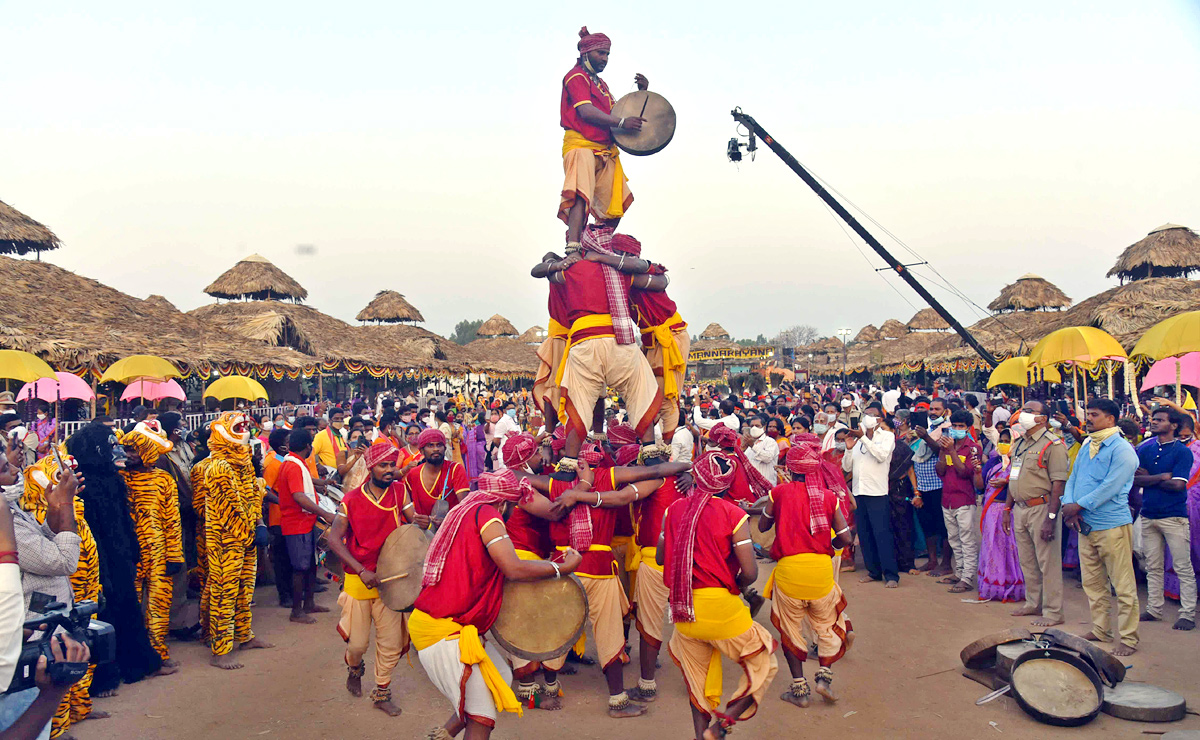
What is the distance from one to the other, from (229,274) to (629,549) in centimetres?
2506

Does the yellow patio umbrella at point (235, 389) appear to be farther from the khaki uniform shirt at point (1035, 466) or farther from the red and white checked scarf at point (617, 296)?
the khaki uniform shirt at point (1035, 466)

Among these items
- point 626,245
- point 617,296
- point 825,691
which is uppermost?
point 626,245

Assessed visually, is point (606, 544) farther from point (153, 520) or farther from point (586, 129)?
point (153, 520)

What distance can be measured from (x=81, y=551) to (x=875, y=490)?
7254 mm

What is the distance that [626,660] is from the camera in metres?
5.78

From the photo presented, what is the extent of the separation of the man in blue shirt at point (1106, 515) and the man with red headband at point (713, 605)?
131 inches

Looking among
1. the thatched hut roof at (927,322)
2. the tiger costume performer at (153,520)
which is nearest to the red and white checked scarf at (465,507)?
the tiger costume performer at (153,520)

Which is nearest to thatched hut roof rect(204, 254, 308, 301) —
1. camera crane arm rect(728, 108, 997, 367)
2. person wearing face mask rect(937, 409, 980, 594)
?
camera crane arm rect(728, 108, 997, 367)

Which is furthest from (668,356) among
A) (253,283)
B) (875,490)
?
(253,283)

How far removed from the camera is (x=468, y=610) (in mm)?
3502

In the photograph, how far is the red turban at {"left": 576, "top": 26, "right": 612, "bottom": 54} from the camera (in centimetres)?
571

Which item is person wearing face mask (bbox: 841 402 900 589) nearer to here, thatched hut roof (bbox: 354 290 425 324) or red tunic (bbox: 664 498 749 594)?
red tunic (bbox: 664 498 749 594)

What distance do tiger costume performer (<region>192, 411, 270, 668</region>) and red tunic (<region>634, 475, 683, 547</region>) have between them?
3.42 m

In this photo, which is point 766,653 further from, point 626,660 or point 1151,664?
point 1151,664
